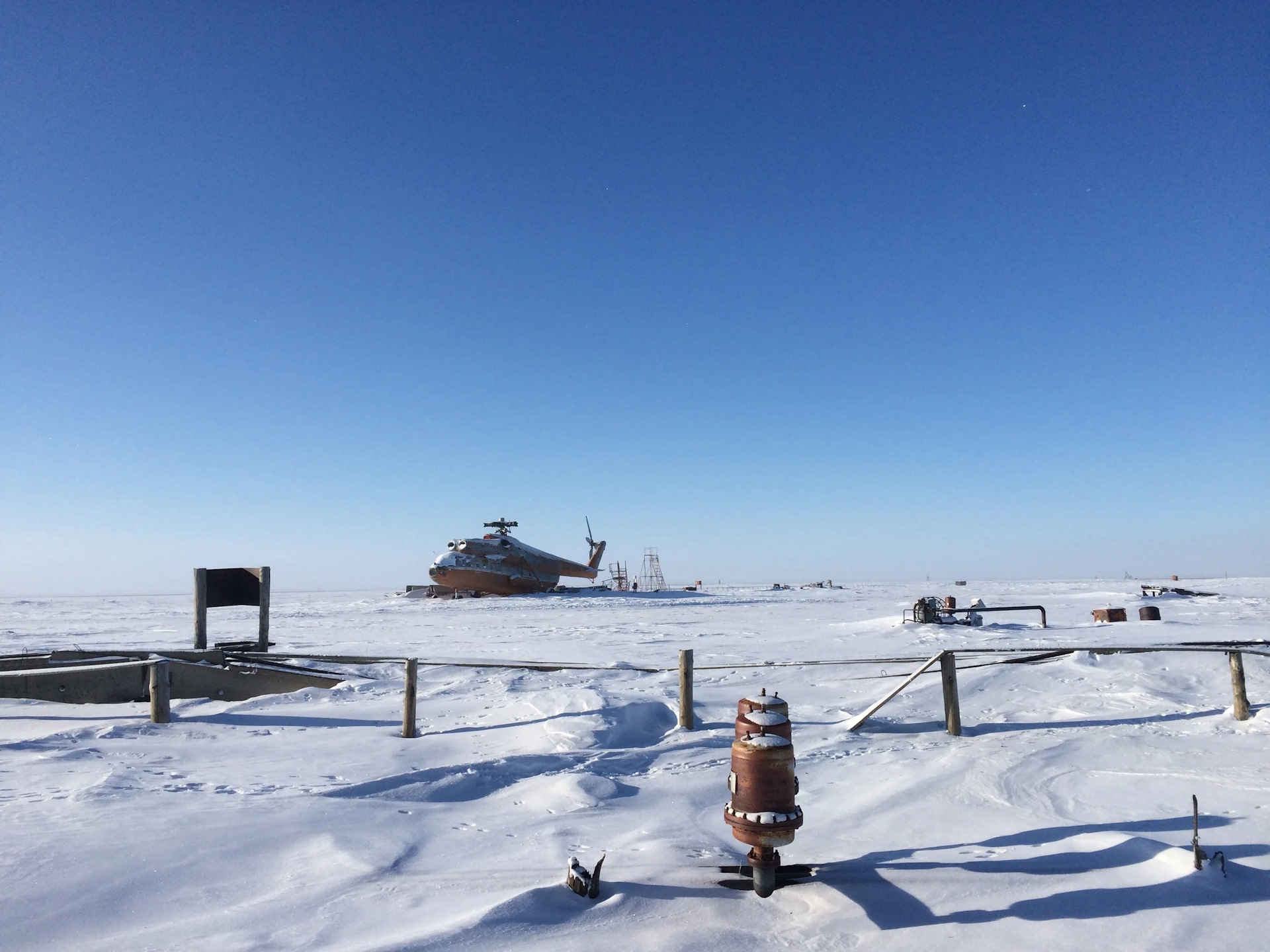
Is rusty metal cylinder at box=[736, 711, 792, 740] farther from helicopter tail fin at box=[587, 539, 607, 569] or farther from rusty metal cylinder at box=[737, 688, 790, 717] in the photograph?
helicopter tail fin at box=[587, 539, 607, 569]

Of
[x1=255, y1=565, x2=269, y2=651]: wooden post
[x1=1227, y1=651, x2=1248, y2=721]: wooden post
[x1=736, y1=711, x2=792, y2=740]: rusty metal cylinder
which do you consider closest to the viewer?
[x1=736, y1=711, x2=792, y2=740]: rusty metal cylinder

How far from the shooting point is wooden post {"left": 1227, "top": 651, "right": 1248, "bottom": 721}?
7.95m

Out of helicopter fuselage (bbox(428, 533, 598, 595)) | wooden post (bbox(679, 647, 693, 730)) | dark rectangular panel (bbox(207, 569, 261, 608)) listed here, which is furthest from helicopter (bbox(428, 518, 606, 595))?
wooden post (bbox(679, 647, 693, 730))

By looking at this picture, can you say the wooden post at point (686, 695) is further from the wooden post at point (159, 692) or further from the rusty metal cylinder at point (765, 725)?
the wooden post at point (159, 692)

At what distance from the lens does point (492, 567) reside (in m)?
50.2

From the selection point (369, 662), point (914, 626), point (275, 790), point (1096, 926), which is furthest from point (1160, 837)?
point (914, 626)

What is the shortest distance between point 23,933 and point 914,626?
2117 centimetres

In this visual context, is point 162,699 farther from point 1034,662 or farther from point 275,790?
point 1034,662

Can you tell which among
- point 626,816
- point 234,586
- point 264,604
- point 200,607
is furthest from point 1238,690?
point 234,586

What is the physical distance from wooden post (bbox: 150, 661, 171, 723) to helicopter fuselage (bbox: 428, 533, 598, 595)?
133 feet

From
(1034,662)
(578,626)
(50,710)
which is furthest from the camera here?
(578,626)

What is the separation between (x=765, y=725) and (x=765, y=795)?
359mm

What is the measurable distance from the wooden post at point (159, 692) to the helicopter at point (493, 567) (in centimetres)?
4026

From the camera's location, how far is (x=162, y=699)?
839 centimetres
